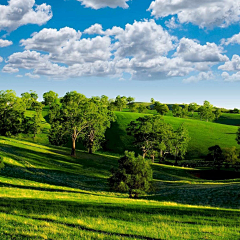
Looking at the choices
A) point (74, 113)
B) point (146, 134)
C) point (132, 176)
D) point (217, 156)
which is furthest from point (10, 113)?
point (217, 156)

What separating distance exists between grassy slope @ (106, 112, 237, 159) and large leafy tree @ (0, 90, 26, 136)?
150ft

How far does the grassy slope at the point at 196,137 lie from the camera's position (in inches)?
4520

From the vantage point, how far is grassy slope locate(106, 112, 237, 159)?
114812 millimetres

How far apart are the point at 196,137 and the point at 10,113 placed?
93181mm

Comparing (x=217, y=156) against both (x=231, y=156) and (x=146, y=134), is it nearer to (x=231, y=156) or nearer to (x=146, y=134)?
(x=231, y=156)

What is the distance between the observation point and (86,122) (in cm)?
6994

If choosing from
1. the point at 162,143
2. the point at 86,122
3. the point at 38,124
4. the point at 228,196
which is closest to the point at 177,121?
the point at 162,143

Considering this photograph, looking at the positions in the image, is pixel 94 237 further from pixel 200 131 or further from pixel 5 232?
pixel 200 131

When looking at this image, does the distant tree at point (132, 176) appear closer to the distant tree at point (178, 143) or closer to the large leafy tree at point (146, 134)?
the large leafy tree at point (146, 134)

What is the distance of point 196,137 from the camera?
131m

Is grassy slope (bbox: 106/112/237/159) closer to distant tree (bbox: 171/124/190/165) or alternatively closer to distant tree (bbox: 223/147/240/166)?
distant tree (bbox: 171/124/190/165)

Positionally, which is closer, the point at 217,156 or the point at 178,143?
the point at 217,156

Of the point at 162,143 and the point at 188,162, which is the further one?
the point at 188,162

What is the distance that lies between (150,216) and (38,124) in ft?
346
